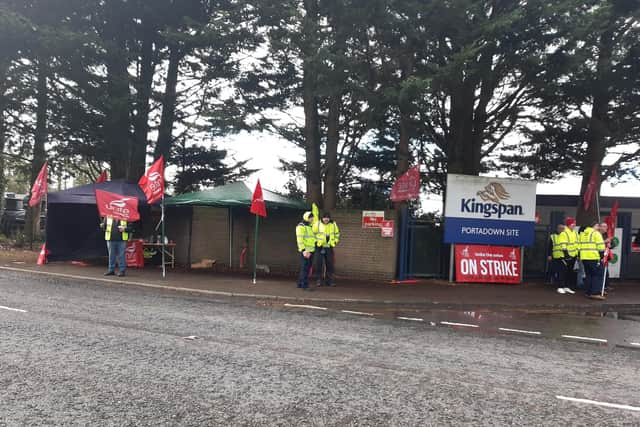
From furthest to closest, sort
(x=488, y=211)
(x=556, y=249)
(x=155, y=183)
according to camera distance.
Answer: (x=488, y=211) < (x=155, y=183) < (x=556, y=249)

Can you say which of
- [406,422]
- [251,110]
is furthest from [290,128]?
[406,422]

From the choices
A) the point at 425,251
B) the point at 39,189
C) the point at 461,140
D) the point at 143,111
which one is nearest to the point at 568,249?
the point at 425,251

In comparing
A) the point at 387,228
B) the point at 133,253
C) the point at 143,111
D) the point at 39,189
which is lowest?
the point at 133,253

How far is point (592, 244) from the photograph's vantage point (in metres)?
10.9

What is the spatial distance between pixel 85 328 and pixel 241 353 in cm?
245

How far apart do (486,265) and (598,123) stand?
511 cm

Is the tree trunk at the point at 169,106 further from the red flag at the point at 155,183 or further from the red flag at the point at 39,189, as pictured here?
the red flag at the point at 155,183

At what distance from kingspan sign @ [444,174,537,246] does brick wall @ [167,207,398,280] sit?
5.29 feet

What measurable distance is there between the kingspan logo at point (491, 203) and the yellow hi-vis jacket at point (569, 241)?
1552 millimetres

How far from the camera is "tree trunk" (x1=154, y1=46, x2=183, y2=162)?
19.0 m

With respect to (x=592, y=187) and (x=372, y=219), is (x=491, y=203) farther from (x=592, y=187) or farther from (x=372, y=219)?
(x=372, y=219)

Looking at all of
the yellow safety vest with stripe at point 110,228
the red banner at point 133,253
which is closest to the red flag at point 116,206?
the yellow safety vest with stripe at point 110,228

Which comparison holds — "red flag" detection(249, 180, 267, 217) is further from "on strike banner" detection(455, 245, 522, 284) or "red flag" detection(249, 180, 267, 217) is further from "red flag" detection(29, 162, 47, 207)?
"red flag" detection(29, 162, 47, 207)

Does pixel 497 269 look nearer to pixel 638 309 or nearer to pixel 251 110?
pixel 638 309
